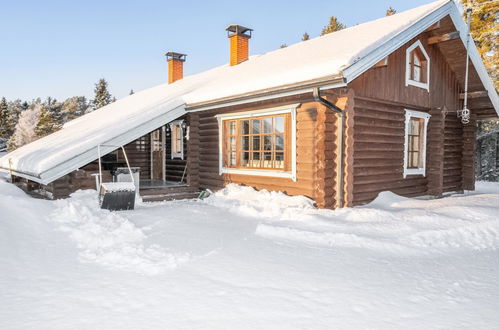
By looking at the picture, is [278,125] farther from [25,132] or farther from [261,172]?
[25,132]

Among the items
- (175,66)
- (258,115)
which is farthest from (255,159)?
(175,66)

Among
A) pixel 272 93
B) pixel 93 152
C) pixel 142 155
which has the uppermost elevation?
pixel 272 93

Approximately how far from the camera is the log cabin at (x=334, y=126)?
25.3ft

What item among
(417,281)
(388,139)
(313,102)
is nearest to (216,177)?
(313,102)

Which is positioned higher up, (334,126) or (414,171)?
(334,126)

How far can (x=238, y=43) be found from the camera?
1391cm

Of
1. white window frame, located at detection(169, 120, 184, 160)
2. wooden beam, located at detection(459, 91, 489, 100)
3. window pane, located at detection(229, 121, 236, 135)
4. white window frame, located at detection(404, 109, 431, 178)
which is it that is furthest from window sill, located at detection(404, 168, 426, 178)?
white window frame, located at detection(169, 120, 184, 160)

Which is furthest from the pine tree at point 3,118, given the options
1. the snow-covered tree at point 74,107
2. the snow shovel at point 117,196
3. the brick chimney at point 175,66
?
the snow shovel at point 117,196

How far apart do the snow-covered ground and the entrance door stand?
18.5 feet

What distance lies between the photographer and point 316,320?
10.00 ft

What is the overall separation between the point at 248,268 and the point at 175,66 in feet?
47.7

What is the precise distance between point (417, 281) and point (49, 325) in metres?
3.68

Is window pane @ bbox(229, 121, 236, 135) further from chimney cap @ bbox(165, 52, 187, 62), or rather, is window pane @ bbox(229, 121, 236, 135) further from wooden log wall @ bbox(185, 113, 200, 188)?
chimney cap @ bbox(165, 52, 187, 62)

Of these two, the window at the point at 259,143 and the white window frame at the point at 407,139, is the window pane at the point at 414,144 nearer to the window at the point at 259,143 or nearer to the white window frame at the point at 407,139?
the white window frame at the point at 407,139
